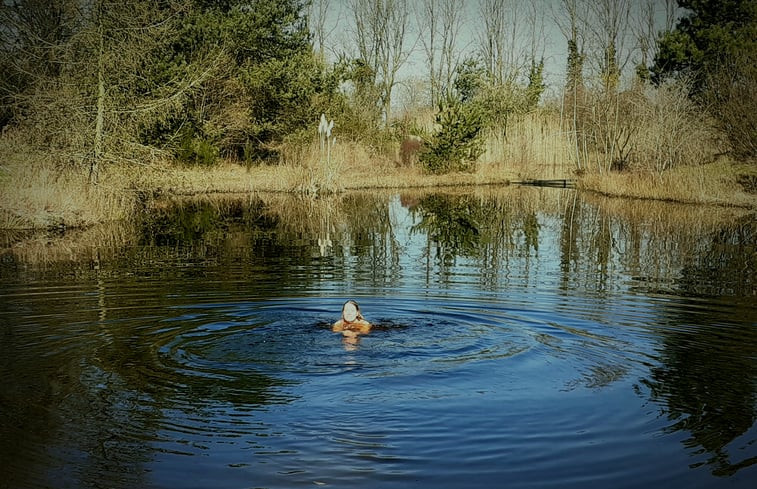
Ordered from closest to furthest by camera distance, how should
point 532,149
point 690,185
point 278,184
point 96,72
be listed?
point 96,72 < point 690,185 < point 278,184 < point 532,149

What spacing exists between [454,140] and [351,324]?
3519cm

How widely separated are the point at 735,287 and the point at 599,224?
452 inches

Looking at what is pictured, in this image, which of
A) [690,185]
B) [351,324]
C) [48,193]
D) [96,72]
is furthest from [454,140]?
[351,324]

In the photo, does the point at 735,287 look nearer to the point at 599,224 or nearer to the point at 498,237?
the point at 498,237

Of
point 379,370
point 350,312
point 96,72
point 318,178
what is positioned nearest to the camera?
point 379,370

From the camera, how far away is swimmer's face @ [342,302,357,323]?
930cm

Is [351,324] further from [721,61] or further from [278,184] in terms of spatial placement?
[721,61]

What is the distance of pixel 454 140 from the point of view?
43625mm

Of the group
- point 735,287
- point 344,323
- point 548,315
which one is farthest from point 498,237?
point 344,323

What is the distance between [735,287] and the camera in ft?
42.6

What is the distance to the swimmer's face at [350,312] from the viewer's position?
9297 millimetres

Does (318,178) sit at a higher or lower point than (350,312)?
higher

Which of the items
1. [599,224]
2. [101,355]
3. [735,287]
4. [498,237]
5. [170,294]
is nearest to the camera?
[101,355]

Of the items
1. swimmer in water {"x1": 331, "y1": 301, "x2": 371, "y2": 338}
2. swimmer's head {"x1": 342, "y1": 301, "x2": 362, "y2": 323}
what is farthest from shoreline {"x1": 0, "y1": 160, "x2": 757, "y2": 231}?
swimmer's head {"x1": 342, "y1": 301, "x2": 362, "y2": 323}
